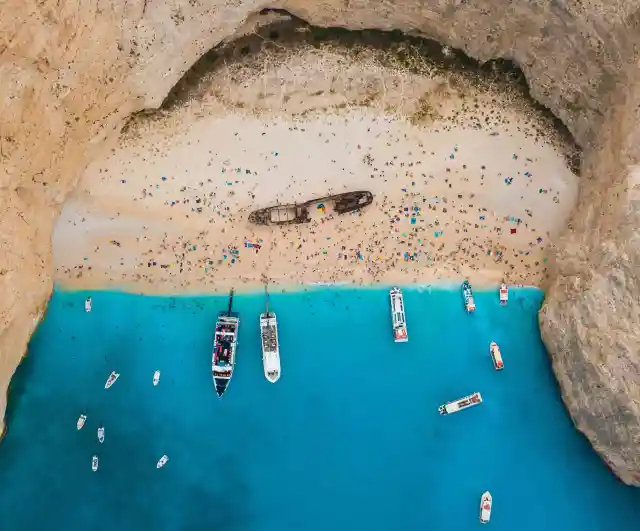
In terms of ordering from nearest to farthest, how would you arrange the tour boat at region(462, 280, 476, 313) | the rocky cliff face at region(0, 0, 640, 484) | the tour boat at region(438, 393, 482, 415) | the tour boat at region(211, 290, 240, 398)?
1. the rocky cliff face at region(0, 0, 640, 484)
2. the tour boat at region(211, 290, 240, 398)
3. the tour boat at region(438, 393, 482, 415)
4. the tour boat at region(462, 280, 476, 313)

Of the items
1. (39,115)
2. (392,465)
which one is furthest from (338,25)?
(392,465)

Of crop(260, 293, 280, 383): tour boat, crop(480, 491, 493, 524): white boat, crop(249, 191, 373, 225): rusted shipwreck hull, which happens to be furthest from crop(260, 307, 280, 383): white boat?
crop(480, 491, 493, 524): white boat

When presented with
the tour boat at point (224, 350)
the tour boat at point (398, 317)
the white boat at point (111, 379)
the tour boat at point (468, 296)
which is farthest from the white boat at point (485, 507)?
the white boat at point (111, 379)

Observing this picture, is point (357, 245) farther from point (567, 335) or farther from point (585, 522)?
point (585, 522)

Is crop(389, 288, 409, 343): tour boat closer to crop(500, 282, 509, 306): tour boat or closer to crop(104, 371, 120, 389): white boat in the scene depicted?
crop(500, 282, 509, 306): tour boat

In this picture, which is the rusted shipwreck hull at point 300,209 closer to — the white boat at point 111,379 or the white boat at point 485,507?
the white boat at point 111,379

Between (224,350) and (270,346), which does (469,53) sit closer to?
(270,346)
